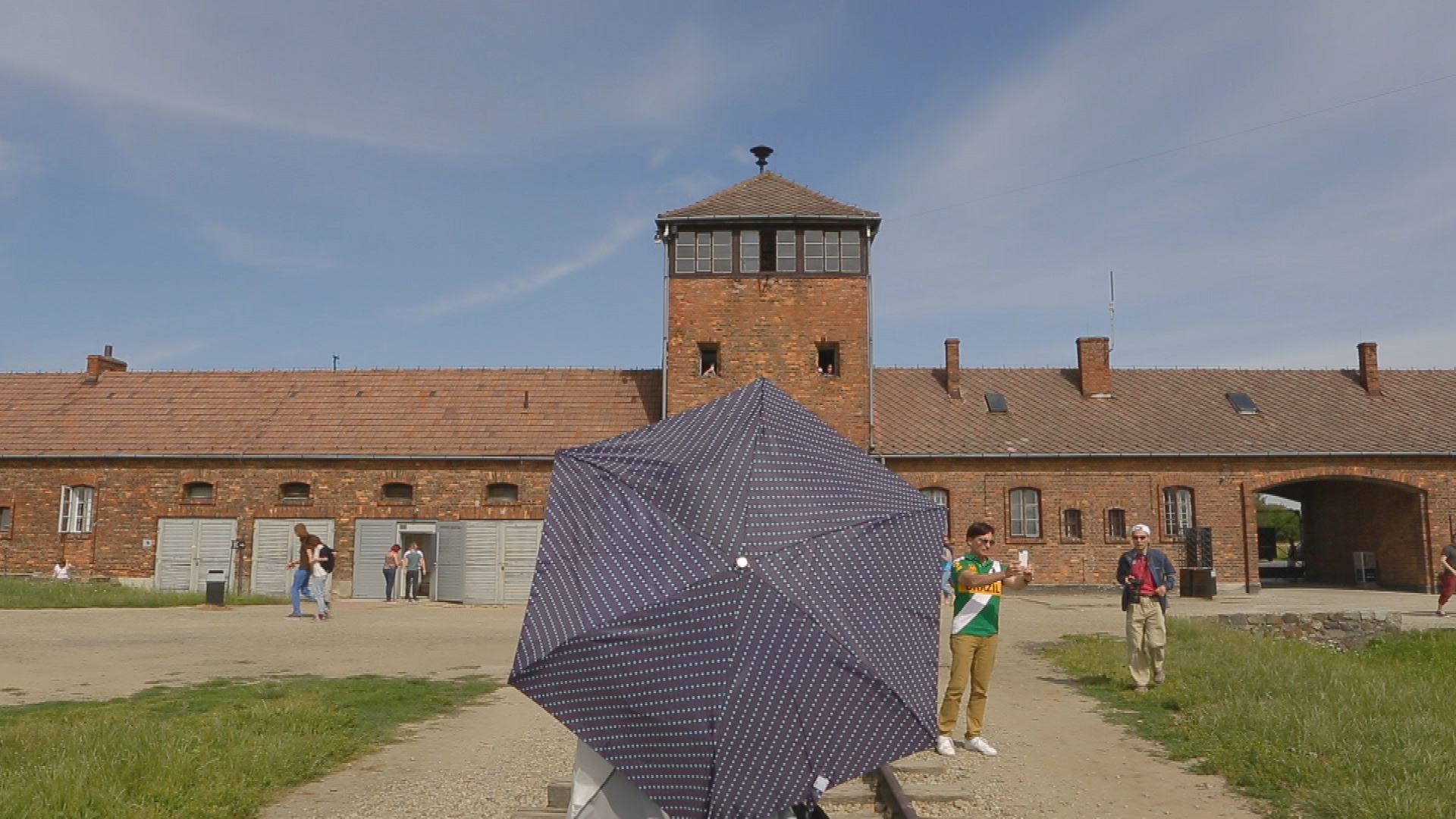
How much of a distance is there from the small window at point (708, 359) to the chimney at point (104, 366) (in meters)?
17.9

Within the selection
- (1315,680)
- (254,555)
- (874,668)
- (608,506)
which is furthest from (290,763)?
(254,555)

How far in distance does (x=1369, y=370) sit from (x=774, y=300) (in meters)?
18.5

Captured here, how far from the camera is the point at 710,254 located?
2628 cm

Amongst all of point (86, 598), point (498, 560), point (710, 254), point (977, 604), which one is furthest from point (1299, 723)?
point (86, 598)

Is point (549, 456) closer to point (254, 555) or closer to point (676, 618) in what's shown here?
point (254, 555)

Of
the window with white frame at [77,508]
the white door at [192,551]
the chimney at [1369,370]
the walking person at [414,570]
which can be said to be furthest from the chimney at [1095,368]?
the window with white frame at [77,508]

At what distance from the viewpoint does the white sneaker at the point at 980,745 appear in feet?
25.0

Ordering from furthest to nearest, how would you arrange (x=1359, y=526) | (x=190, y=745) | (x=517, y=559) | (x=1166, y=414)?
(x=1359, y=526) < (x=1166, y=414) < (x=517, y=559) < (x=190, y=745)

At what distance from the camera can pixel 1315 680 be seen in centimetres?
982

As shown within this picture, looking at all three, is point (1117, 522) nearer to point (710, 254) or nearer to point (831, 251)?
point (831, 251)

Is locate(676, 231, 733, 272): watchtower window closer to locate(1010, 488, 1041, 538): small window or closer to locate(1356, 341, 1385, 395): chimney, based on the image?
locate(1010, 488, 1041, 538): small window

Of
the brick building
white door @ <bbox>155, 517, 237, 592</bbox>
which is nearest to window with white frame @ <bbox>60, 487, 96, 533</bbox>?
the brick building

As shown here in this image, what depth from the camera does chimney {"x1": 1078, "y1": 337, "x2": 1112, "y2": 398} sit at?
99.9ft

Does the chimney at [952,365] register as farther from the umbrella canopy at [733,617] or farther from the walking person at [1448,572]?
the umbrella canopy at [733,617]
